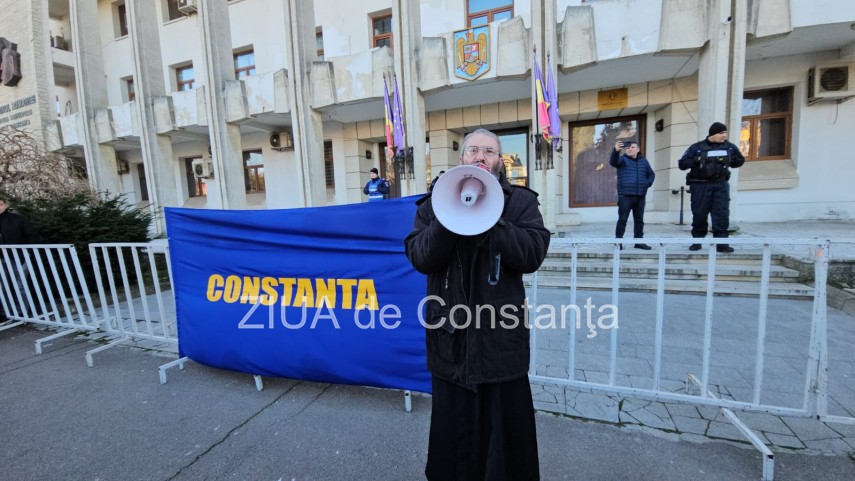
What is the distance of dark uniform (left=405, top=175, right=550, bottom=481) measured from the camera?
1.50 meters

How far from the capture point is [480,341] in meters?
1.51

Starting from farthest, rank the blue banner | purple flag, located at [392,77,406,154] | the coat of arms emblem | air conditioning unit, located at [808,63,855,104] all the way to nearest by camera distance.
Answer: purple flag, located at [392,77,406,154] < the coat of arms emblem < air conditioning unit, located at [808,63,855,104] < the blue banner

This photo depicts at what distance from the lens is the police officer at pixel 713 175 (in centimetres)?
539

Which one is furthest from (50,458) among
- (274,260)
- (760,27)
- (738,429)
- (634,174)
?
(760,27)

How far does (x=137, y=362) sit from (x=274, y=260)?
2.12m

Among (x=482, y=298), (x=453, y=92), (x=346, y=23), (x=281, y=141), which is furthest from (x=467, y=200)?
(x=281, y=141)

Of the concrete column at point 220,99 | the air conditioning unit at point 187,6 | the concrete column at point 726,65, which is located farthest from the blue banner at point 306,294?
the air conditioning unit at point 187,6

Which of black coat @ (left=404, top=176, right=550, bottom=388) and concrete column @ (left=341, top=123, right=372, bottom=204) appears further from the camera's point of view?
concrete column @ (left=341, top=123, right=372, bottom=204)

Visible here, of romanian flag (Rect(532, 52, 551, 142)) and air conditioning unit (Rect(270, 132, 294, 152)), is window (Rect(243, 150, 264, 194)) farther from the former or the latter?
romanian flag (Rect(532, 52, 551, 142))

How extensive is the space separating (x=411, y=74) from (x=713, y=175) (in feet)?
22.9

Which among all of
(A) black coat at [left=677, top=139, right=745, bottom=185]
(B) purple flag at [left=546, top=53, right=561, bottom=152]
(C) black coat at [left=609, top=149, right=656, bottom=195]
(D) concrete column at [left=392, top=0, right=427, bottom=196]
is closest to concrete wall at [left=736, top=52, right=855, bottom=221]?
(A) black coat at [left=677, top=139, right=745, bottom=185]

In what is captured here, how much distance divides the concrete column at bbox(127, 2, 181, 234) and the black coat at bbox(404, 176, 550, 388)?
48.6 ft

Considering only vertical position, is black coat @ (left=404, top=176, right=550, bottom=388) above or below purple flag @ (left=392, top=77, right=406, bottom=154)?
below

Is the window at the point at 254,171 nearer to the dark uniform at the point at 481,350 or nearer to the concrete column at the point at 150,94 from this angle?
the concrete column at the point at 150,94
